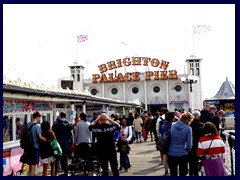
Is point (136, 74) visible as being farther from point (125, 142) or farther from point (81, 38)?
point (125, 142)

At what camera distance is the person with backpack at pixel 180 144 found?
245 inches

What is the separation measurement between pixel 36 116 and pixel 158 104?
4704cm

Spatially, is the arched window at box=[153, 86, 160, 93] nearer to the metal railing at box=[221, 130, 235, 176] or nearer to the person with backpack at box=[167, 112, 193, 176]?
the metal railing at box=[221, 130, 235, 176]

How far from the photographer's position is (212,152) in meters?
5.87

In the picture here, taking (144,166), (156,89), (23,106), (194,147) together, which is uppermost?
(156,89)

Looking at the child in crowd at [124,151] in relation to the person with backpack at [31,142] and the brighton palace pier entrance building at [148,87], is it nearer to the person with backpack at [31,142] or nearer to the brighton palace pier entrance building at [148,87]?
the person with backpack at [31,142]

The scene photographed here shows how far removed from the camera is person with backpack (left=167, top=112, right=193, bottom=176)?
623cm

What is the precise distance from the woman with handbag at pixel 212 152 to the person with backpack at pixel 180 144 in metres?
0.34

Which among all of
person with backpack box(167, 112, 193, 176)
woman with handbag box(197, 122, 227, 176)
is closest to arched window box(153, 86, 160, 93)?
person with backpack box(167, 112, 193, 176)

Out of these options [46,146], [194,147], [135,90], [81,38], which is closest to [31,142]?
[46,146]

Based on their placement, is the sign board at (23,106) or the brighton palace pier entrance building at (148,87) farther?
the brighton palace pier entrance building at (148,87)

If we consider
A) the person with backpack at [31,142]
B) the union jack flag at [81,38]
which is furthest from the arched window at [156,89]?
the person with backpack at [31,142]

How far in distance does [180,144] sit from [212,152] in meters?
0.64

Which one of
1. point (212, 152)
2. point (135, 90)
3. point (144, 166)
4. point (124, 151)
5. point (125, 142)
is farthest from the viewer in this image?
point (135, 90)
